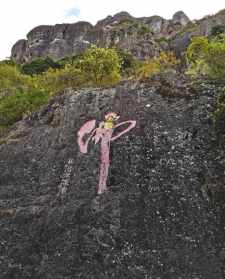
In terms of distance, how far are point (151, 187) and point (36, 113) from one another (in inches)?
264

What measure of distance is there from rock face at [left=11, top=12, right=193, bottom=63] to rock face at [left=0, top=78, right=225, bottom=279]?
5231 centimetres

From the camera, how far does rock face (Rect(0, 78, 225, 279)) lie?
12.1 meters

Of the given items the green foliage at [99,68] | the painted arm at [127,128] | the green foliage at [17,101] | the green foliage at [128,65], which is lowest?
the green foliage at [128,65]

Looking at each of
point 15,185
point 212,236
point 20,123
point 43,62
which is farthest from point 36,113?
point 43,62

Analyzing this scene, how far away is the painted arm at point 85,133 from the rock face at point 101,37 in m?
52.5

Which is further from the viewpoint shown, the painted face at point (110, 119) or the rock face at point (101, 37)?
the rock face at point (101, 37)

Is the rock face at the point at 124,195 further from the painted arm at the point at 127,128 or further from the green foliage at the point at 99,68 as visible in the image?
the green foliage at the point at 99,68

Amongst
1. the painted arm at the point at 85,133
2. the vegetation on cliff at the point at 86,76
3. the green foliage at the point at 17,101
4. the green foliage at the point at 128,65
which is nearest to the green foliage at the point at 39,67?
the green foliage at the point at 128,65

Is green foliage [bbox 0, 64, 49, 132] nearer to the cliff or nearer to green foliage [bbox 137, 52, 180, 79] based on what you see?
green foliage [bbox 137, 52, 180, 79]

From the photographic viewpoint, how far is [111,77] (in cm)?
2481

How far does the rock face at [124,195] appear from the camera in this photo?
12.1m

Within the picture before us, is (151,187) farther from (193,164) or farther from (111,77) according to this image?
(111,77)

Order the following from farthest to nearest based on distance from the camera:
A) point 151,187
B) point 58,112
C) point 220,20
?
point 220,20, point 58,112, point 151,187

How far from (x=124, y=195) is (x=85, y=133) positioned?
3222 millimetres
